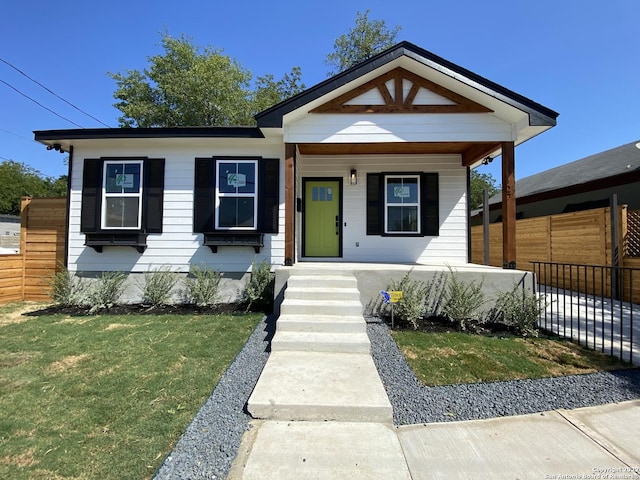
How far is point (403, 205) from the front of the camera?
7352 millimetres

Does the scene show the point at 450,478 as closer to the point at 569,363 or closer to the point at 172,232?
the point at 569,363

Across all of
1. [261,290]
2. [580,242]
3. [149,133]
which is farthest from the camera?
[580,242]

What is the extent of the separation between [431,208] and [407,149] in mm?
1486

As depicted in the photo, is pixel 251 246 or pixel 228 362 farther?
A: pixel 251 246

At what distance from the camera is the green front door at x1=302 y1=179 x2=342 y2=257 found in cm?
746

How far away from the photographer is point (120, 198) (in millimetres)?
6438

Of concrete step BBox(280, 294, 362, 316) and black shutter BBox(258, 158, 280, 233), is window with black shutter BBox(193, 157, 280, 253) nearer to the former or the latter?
black shutter BBox(258, 158, 280, 233)

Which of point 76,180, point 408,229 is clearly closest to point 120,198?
point 76,180

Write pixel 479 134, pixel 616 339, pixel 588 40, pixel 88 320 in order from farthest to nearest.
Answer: pixel 588 40 → pixel 479 134 → pixel 88 320 → pixel 616 339

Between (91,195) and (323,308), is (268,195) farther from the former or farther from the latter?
(91,195)

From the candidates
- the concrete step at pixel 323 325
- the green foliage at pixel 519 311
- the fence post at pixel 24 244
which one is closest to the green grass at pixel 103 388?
the concrete step at pixel 323 325

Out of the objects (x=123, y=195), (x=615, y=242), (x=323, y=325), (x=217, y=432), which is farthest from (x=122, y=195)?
(x=615, y=242)

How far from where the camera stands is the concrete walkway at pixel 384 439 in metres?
1.91

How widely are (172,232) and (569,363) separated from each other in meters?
6.79
